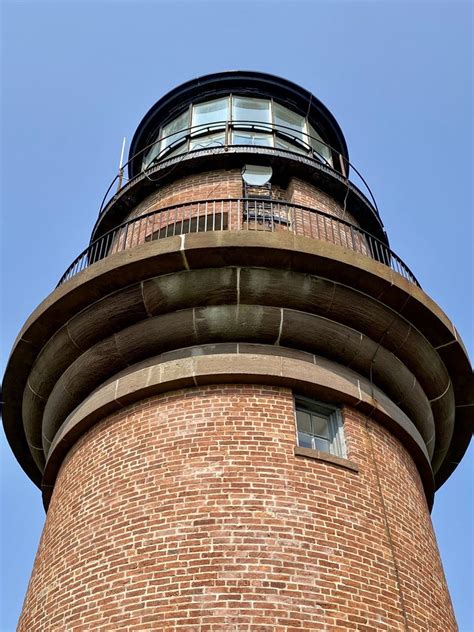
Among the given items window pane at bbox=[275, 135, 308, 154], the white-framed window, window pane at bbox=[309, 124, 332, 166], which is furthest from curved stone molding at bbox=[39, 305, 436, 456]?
window pane at bbox=[309, 124, 332, 166]

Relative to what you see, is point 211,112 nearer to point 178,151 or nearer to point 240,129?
point 240,129

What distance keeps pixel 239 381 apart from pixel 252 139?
7997 millimetres

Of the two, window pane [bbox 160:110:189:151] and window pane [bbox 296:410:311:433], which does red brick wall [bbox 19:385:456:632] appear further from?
window pane [bbox 160:110:189:151]

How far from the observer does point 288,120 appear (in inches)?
691

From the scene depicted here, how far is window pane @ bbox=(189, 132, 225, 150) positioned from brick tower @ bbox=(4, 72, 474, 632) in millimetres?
2381

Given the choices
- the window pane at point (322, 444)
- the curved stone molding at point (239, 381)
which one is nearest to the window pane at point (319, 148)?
the curved stone molding at point (239, 381)

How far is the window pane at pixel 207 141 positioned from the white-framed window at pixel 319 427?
25.0ft

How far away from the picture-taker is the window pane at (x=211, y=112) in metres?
17.0

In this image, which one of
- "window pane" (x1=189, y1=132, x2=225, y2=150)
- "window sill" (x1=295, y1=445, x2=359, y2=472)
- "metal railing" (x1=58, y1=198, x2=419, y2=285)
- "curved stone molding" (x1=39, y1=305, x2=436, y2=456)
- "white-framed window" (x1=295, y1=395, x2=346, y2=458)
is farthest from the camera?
"window pane" (x1=189, y1=132, x2=225, y2=150)

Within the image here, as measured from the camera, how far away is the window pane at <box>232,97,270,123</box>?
16.9 meters

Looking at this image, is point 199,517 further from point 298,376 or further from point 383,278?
point 383,278

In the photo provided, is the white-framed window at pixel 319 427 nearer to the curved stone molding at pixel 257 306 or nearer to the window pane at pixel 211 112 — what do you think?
the curved stone molding at pixel 257 306

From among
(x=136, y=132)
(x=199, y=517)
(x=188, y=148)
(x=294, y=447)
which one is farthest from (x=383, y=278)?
(x=136, y=132)

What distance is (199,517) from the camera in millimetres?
8312
